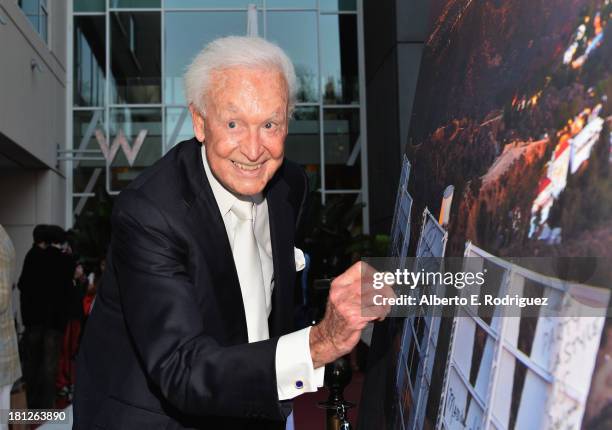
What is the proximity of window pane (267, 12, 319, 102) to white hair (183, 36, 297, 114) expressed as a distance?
1418 cm

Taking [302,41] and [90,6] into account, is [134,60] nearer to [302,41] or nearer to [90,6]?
[90,6]

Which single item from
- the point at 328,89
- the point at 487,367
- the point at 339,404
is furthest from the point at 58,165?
the point at 487,367

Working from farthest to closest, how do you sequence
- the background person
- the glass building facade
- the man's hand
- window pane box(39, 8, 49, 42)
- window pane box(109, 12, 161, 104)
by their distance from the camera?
1. window pane box(109, 12, 161, 104)
2. the glass building facade
3. window pane box(39, 8, 49, 42)
4. the background person
5. the man's hand

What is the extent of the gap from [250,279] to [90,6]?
15.4 m

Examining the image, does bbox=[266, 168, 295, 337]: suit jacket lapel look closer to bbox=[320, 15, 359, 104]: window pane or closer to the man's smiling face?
the man's smiling face

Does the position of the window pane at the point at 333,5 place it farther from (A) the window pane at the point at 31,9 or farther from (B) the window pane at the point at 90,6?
(A) the window pane at the point at 31,9

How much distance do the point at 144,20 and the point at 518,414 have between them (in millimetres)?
16222

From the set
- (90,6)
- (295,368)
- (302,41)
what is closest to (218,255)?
(295,368)

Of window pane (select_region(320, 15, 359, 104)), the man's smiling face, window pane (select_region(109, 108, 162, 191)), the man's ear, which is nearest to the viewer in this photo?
the man's smiling face

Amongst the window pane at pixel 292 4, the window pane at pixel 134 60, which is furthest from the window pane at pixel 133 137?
the window pane at pixel 292 4

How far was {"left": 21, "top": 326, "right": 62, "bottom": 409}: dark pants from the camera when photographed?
6156 mm

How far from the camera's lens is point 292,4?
52.2ft

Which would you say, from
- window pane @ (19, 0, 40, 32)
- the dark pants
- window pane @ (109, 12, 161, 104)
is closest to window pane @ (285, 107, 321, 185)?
window pane @ (109, 12, 161, 104)

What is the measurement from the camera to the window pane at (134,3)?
1579cm
